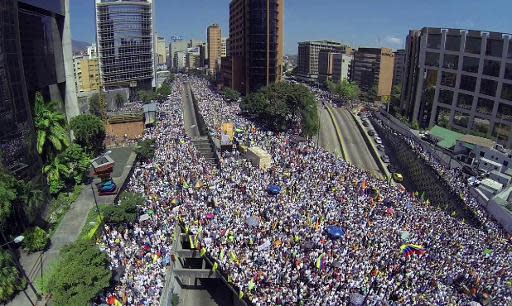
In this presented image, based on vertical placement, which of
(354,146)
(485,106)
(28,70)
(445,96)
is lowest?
(354,146)

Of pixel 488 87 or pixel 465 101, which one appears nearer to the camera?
pixel 488 87

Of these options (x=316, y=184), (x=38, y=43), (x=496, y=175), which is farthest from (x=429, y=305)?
(x=38, y=43)

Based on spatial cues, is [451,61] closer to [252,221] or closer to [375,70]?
[252,221]

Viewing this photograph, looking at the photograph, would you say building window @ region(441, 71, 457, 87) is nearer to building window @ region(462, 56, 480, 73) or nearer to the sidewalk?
building window @ region(462, 56, 480, 73)

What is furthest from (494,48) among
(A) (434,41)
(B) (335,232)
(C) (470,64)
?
(B) (335,232)

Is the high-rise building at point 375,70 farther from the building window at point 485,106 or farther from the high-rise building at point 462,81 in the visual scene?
the building window at point 485,106

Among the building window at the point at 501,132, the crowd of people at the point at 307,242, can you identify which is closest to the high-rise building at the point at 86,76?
the crowd of people at the point at 307,242
